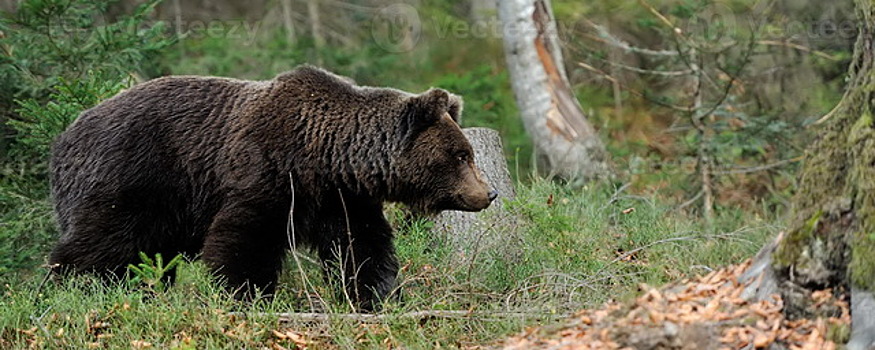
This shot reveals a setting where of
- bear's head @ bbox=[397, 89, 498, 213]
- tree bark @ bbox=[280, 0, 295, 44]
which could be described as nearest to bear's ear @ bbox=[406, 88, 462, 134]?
bear's head @ bbox=[397, 89, 498, 213]

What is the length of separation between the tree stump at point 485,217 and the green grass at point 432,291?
109 millimetres

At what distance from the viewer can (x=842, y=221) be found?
13.6 ft

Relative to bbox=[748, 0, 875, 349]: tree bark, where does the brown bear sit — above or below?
below

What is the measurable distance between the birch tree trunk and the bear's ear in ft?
16.1

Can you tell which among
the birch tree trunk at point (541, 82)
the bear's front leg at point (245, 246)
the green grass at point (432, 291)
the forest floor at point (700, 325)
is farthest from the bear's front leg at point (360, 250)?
the birch tree trunk at point (541, 82)

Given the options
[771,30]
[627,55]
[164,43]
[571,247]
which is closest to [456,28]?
[627,55]

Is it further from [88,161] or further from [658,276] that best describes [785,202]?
[88,161]

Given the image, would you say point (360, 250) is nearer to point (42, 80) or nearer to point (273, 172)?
point (273, 172)

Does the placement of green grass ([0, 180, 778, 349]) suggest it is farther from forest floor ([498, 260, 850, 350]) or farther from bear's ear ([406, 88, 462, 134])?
bear's ear ([406, 88, 462, 134])

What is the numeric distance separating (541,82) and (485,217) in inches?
169

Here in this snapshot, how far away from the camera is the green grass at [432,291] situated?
5516 mm

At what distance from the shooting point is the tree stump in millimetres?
7277

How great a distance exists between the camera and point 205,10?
66.1 ft

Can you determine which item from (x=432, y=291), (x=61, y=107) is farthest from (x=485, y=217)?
(x=61, y=107)
